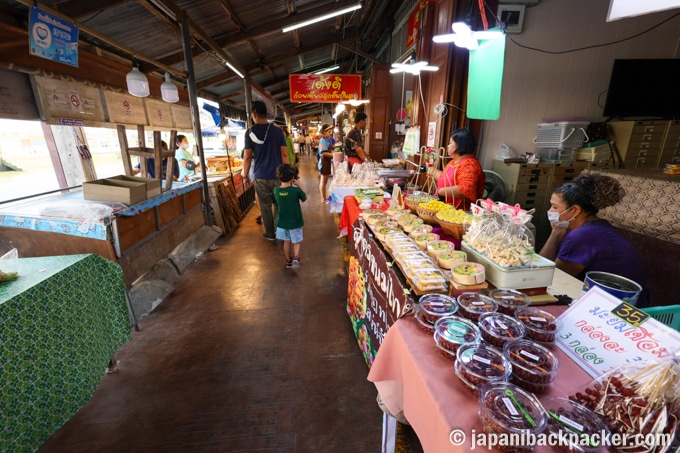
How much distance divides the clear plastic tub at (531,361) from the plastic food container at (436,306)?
331 millimetres

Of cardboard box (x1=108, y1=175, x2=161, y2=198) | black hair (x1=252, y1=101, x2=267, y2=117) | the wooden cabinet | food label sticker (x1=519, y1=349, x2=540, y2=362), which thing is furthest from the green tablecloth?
the wooden cabinet

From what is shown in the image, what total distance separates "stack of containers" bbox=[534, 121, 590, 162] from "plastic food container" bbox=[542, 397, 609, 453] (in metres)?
5.73

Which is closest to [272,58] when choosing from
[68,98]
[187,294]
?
[68,98]

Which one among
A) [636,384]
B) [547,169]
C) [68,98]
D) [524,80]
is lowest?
[636,384]

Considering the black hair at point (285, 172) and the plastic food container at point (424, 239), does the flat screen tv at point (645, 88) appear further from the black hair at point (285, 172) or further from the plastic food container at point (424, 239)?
the black hair at point (285, 172)

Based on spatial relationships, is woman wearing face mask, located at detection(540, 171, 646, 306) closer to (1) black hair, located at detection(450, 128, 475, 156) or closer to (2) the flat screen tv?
(1) black hair, located at detection(450, 128, 475, 156)

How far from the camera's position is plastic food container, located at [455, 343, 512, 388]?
1121 millimetres

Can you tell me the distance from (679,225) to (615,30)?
4.36 meters

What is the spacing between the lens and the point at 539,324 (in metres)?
1.41

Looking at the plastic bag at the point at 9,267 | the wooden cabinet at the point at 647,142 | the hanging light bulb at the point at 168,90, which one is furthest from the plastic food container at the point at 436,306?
the wooden cabinet at the point at 647,142

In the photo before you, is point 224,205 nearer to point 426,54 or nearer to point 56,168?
point 56,168

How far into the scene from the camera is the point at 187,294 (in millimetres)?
4082

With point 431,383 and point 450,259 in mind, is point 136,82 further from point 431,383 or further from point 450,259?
point 431,383

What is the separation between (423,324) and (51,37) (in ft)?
14.4
